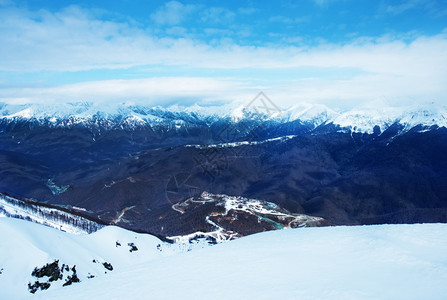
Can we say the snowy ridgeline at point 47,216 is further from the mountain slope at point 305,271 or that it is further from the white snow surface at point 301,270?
the mountain slope at point 305,271

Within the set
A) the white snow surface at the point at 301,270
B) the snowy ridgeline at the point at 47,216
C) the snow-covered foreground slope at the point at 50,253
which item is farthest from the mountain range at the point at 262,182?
the white snow surface at the point at 301,270

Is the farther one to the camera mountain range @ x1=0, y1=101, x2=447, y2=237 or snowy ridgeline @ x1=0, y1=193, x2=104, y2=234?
mountain range @ x1=0, y1=101, x2=447, y2=237

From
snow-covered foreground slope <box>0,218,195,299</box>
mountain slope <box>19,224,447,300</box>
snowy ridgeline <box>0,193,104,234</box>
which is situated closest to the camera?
mountain slope <box>19,224,447,300</box>

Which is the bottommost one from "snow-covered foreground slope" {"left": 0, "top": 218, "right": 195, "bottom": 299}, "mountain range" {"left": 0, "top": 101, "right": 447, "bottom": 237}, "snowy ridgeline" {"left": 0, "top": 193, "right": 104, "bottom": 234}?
"mountain range" {"left": 0, "top": 101, "right": 447, "bottom": 237}

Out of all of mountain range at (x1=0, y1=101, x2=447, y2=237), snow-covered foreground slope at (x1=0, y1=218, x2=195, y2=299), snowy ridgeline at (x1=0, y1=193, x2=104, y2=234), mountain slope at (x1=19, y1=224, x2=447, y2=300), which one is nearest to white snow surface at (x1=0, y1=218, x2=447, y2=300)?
mountain slope at (x1=19, y1=224, x2=447, y2=300)

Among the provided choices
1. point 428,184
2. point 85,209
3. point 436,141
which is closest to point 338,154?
point 436,141

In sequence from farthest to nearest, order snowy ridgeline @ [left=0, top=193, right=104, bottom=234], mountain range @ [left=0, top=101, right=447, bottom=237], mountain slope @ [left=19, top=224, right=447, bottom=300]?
mountain range @ [left=0, top=101, right=447, bottom=237] → snowy ridgeline @ [left=0, top=193, right=104, bottom=234] → mountain slope @ [left=19, top=224, right=447, bottom=300]

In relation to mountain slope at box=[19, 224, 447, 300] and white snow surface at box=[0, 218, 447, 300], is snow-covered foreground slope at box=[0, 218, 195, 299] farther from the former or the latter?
mountain slope at box=[19, 224, 447, 300]

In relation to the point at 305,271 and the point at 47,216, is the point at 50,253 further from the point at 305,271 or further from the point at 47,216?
the point at 47,216

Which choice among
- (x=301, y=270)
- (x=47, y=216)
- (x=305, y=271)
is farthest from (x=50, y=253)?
(x=47, y=216)
